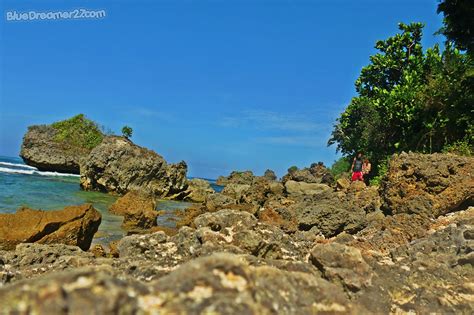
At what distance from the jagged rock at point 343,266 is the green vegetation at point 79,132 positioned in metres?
51.8

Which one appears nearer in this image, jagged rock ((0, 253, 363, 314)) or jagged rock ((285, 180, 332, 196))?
jagged rock ((0, 253, 363, 314))

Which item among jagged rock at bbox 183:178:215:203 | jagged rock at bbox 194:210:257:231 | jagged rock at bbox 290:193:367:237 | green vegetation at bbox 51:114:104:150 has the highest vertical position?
green vegetation at bbox 51:114:104:150

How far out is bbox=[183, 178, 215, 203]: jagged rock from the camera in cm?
3203

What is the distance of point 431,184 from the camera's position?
10070 mm

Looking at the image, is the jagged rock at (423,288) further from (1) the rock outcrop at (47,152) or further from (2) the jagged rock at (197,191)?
(1) the rock outcrop at (47,152)

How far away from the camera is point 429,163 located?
1053cm

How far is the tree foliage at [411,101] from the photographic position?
17344 millimetres

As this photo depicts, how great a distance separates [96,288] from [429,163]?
10385 mm

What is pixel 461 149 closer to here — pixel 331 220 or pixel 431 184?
pixel 431 184

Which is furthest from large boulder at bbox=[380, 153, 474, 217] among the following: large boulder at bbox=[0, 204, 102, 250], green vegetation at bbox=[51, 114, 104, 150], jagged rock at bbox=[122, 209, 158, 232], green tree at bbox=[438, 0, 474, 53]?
green vegetation at bbox=[51, 114, 104, 150]

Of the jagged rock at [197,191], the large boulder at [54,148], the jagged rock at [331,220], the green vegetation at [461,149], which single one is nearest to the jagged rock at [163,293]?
the jagged rock at [331,220]

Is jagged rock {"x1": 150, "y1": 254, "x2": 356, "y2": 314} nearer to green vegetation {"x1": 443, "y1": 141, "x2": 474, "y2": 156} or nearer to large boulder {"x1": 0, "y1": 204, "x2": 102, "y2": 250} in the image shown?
large boulder {"x1": 0, "y1": 204, "x2": 102, "y2": 250}

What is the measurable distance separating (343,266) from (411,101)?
2026 cm

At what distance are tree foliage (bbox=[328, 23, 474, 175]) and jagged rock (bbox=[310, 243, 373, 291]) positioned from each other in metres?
14.6
